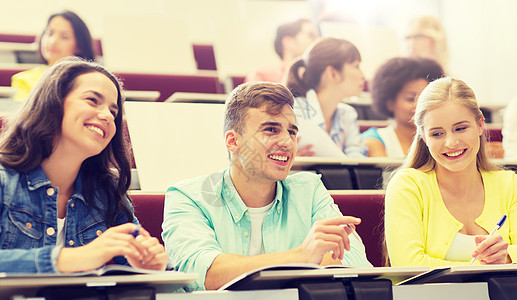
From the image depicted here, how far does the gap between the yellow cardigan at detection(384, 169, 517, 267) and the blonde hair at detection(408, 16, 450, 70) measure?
880mm

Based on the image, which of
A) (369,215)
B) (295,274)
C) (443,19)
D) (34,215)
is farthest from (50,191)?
(443,19)

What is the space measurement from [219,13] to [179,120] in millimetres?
1295

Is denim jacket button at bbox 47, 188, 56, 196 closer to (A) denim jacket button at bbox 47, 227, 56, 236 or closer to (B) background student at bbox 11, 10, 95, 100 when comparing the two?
(A) denim jacket button at bbox 47, 227, 56, 236

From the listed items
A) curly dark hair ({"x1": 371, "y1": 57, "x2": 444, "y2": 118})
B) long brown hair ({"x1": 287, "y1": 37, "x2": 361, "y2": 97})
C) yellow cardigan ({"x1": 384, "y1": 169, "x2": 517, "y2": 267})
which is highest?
long brown hair ({"x1": 287, "y1": 37, "x2": 361, "y2": 97})

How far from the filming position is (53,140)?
2.03 feet

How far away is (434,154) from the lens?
76 cm

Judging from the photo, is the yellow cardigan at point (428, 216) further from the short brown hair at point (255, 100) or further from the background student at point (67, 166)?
the background student at point (67, 166)

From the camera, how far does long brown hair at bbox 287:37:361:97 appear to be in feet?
3.95

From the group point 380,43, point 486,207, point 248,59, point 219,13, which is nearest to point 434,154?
point 486,207

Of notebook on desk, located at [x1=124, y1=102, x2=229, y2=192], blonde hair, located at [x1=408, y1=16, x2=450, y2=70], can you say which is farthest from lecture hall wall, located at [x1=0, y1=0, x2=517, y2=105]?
notebook on desk, located at [x1=124, y1=102, x2=229, y2=192]

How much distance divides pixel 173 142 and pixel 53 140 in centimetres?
27

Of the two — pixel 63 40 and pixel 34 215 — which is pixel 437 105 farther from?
pixel 63 40

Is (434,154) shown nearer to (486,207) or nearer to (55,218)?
(486,207)

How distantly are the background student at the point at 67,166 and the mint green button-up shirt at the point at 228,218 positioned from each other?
5 centimetres
